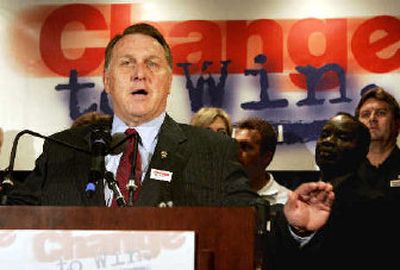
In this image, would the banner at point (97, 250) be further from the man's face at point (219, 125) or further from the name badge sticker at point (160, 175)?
the man's face at point (219, 125)

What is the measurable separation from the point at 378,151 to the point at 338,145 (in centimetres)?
22

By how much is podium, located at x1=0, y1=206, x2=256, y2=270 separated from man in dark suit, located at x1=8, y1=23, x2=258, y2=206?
59 centimetres

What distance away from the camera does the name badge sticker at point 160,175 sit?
1.88 meters

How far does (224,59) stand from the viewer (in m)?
3.72

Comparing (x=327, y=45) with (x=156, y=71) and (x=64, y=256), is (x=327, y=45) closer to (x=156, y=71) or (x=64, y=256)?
(x=156, y=71)

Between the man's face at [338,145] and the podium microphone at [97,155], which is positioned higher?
the man's face at [338,145]

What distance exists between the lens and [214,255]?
122cm

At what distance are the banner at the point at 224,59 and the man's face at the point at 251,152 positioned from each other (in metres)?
0.07

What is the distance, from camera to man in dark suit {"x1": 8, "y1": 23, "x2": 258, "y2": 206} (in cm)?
190

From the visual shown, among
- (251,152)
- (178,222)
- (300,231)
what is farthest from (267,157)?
(178,222)

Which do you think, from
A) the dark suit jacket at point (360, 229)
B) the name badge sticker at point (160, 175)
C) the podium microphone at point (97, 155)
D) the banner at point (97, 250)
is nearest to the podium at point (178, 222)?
the banner at point (97, 250)

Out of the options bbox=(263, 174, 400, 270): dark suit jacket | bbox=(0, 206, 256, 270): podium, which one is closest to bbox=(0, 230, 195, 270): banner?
bbox=(0, 206, 256, 270): podium

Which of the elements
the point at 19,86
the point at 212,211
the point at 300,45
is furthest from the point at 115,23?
the point at 212,211

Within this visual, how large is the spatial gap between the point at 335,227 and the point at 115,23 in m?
1.71
